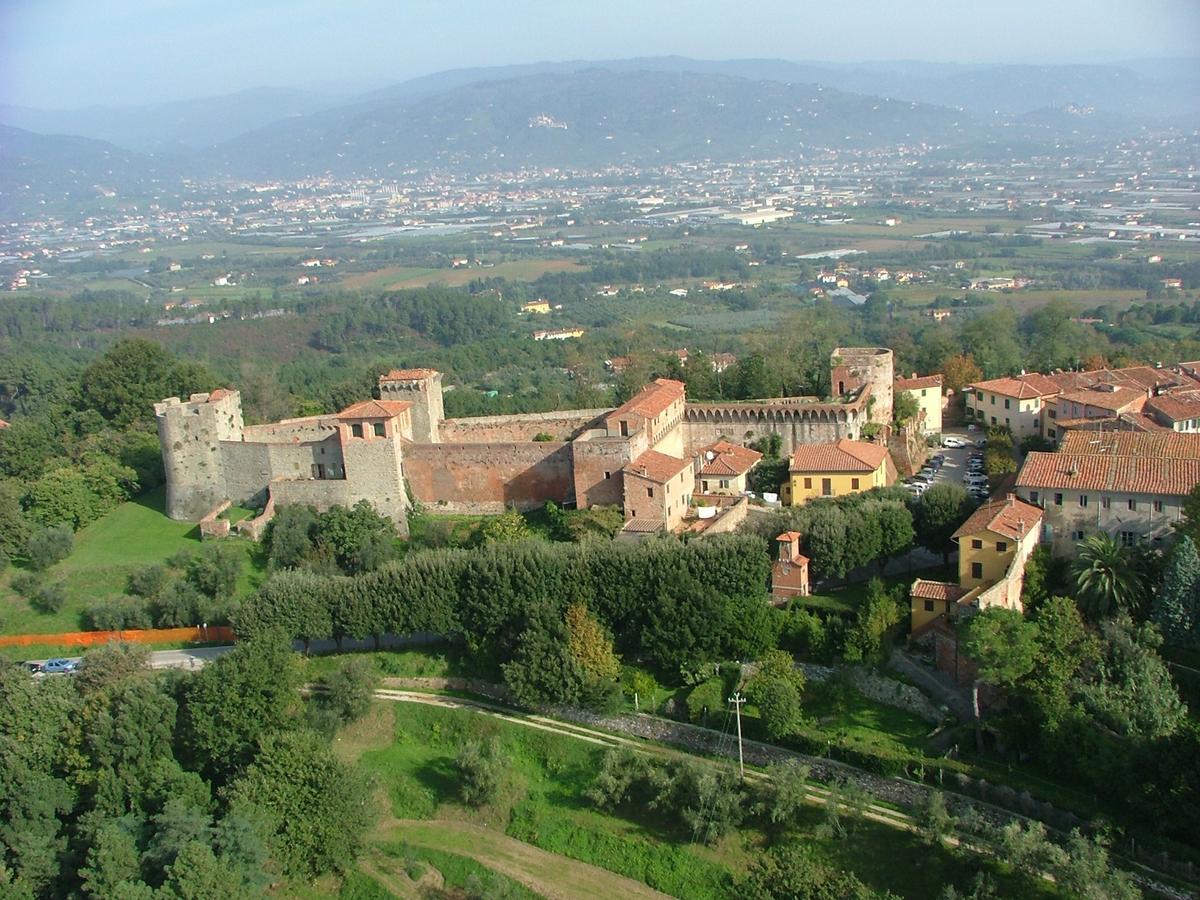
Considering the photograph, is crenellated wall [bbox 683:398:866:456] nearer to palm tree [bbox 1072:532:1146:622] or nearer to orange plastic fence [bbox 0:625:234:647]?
palm tree [bbox 1072:532:1146:622]

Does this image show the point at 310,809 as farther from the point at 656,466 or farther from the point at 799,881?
the point at 656,466

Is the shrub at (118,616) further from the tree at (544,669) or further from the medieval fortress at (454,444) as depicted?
the tree at (544,669)

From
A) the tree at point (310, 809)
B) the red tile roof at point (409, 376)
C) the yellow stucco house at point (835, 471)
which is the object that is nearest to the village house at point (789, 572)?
the yellow stucco house at point (835, 471)

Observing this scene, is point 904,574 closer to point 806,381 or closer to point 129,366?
point 806,381

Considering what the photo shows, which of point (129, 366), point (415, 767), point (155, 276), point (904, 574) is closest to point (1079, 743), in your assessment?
point (904, 574)

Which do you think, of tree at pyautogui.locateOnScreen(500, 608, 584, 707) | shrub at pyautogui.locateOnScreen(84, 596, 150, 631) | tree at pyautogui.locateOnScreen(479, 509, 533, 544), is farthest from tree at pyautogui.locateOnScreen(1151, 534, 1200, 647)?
shrub at pyautogui.locateOnScreen(84, 596, 150, 631)
